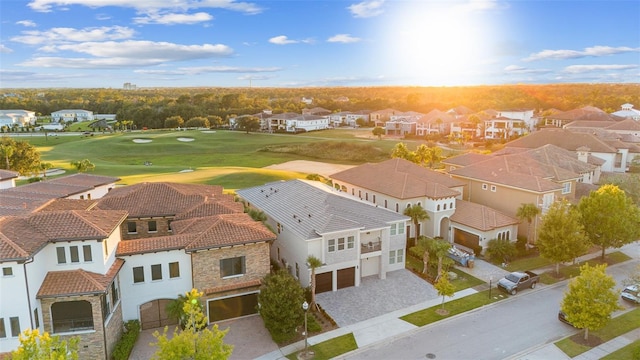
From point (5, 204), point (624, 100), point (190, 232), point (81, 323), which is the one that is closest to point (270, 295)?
point (190, 232)

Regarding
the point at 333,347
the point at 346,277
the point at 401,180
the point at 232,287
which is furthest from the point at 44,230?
the point at 401,180

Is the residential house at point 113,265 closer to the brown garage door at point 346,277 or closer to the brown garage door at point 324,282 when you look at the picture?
the brown garage door at point 324,282

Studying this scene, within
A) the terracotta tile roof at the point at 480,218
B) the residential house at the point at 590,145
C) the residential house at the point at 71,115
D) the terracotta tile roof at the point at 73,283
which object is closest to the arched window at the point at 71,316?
the terracotta tile roof at the point at 73,283

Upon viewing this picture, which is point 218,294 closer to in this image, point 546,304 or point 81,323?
point 81,323

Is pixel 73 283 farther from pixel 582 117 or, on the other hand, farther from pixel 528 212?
pixel 582 117

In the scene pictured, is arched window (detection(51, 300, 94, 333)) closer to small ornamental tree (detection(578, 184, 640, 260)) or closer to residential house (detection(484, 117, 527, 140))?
small ornamental tree (detection(578, 184, 640, 260))

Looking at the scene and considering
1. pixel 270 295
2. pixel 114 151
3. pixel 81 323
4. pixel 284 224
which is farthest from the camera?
pixel 114 151

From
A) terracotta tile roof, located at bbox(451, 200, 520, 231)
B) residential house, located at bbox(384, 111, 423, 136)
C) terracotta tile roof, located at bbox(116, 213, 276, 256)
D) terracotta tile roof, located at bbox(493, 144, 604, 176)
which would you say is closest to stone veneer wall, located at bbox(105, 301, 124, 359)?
terracotta tile roof, located at bbox(116, 213, 276, 256)
